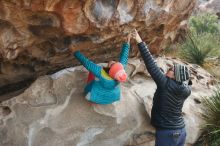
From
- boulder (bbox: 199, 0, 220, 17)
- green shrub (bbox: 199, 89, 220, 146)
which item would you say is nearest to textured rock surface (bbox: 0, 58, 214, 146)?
green shrub (bbox: 199, 89, 220, 146)

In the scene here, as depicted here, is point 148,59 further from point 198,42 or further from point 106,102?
point 198,42

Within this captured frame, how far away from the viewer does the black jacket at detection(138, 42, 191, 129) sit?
6512 mm

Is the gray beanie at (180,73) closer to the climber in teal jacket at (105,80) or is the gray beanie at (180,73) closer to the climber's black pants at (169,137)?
the climber in teal jacket at (105,80)

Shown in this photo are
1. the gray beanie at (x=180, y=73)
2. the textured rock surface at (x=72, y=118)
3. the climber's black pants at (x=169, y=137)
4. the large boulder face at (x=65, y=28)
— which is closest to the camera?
the large boulder face at (x=65, y=28)

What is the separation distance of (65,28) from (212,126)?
3483 millimetres

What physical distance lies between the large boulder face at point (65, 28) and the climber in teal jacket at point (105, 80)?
47cm

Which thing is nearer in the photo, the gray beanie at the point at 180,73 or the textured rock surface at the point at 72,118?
the gray beanie at the point at 180,73

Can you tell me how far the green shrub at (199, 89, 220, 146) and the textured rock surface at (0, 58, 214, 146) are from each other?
175 mm

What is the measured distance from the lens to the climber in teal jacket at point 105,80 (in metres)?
6.60

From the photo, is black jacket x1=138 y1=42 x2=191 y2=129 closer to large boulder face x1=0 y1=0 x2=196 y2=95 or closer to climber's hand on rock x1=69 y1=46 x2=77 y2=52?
large boulder face x1=0 y1=0 x2=196 y2=95

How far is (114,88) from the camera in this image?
695 cm

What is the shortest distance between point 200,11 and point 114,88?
24.3 meters

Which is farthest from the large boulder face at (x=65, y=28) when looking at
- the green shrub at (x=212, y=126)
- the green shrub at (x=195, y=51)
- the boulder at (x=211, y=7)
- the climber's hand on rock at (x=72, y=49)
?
the boulder at (x=211, y=7)

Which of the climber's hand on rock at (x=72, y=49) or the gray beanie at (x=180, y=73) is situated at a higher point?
the gray beanie at (x=180, y=73)
